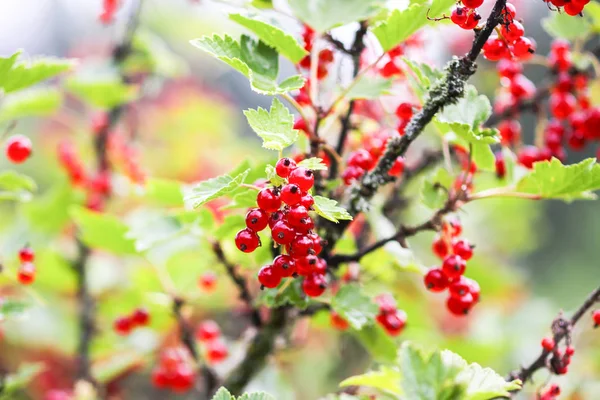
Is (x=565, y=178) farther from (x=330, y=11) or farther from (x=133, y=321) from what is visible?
(x=133, y=321)

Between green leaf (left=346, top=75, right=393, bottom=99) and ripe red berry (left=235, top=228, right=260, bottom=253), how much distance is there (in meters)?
0.53

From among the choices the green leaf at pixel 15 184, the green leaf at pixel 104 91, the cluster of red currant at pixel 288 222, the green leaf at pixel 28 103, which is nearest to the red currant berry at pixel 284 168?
the cluster of red currant at pixel 288 222

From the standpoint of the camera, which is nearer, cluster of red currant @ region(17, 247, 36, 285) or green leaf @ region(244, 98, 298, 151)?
green leaf @ region(244, 98, 298, 151)

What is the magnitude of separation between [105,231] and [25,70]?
714 millimetres

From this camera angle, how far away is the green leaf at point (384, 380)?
4.26 ft

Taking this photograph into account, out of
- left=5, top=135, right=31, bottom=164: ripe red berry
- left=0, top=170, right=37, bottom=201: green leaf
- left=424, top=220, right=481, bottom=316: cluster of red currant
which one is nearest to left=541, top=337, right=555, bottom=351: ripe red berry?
left=424, top=220, right=481, bottom=316: cluster of red currant

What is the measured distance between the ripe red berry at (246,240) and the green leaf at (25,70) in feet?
2.98

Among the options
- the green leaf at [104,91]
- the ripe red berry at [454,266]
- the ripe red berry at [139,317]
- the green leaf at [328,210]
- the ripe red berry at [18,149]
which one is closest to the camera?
the green leaf at [328,210]

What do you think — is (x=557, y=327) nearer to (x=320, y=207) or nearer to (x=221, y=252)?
(x=320, y=207)

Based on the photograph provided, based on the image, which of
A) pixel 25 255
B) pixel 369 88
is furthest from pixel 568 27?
pixel 25 255

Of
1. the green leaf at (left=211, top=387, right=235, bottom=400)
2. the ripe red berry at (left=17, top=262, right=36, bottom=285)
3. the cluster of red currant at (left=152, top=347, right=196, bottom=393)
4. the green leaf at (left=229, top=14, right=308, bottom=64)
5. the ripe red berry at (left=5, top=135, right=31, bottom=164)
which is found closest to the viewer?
the green leaf at (left=211, top=387, right=235, bottom=400)

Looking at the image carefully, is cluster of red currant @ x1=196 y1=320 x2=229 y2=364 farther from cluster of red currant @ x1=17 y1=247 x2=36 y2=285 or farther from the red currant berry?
the red currant berry

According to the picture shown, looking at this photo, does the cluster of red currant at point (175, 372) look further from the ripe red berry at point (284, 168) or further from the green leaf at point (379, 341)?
the ripe red berry at point (284, 168)

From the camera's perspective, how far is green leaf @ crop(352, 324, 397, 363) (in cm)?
186
